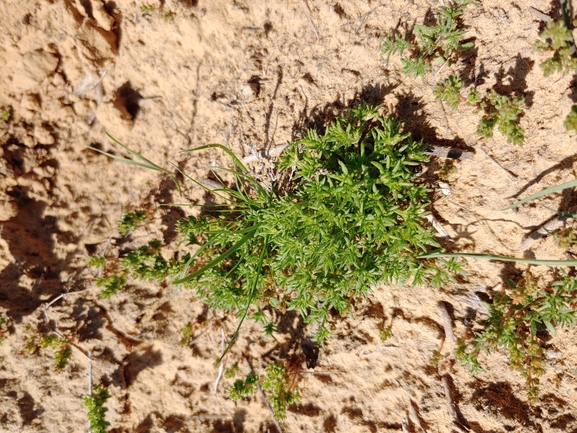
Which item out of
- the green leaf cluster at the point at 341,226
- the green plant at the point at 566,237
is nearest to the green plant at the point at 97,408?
the green leaf cluster at the point at 341,226

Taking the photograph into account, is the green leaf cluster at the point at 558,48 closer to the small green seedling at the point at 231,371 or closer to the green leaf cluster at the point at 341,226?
the green leaf cluster at the point at 341,226

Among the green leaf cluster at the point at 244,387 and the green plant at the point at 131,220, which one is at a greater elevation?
the green plant at the point at 131,220

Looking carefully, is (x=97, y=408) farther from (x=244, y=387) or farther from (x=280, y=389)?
(x=280, y=389)

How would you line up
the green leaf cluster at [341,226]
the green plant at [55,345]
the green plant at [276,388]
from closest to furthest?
the green leaf cluster at [341,226] < the green plant at [276,388] < the green plant at [55,345]

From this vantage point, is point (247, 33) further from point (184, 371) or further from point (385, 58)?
point (184, 371)

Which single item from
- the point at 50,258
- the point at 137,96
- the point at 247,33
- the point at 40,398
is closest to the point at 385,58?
the point at 247,33

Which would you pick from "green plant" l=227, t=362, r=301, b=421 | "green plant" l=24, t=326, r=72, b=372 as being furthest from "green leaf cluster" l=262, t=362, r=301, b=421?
"green plant" l=24, t=326, r=72, b=372

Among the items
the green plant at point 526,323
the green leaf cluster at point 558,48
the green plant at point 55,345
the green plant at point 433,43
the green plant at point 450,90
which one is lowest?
the green plant at point 55,345
